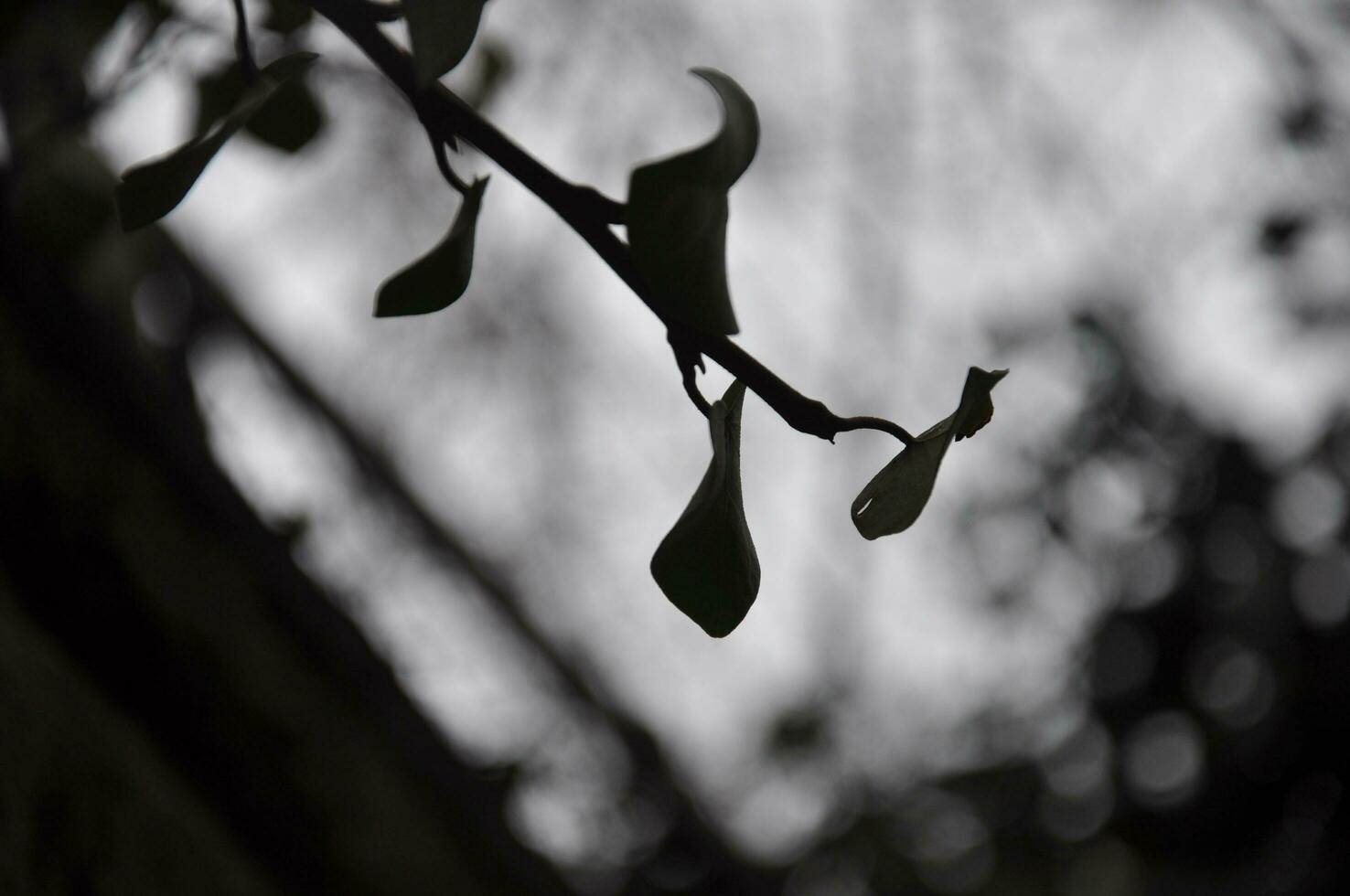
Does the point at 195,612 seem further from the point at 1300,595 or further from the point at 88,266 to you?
the point at 1300,595

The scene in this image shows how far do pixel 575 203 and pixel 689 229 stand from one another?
22 millimetres

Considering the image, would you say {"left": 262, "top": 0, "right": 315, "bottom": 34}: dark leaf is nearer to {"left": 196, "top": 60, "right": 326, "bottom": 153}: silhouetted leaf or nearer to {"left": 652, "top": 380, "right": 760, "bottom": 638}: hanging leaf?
{"left": 196, "top": 60, "right": 326, "bottom": 153}: silhouetted leaf

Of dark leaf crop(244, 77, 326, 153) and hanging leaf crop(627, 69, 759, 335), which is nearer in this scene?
hanging leaf crop(627, 69, 759, 335)

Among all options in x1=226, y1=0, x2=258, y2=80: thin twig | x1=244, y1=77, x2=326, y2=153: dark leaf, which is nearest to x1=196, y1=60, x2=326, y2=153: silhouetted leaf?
x1=244, y1=77, x2=326, y2=153: dark leaf

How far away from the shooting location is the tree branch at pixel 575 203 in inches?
7.2

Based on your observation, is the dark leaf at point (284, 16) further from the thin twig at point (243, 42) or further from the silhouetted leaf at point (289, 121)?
the thin twig at point (243, 42)

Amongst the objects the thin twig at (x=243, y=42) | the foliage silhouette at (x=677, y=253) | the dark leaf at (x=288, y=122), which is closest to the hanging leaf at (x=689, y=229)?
the foliage silhouette at (x=677, y=253)

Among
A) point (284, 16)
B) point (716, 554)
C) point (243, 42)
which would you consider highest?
point (284, 16)

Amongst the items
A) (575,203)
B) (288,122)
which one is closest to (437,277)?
(575,203)

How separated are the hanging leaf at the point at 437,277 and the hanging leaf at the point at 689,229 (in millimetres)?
36

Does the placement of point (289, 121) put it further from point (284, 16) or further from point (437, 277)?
point (437, 277)

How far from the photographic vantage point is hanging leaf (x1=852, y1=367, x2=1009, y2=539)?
200 mm

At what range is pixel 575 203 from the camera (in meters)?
0.18

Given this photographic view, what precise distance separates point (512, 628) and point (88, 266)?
27.3 inches
